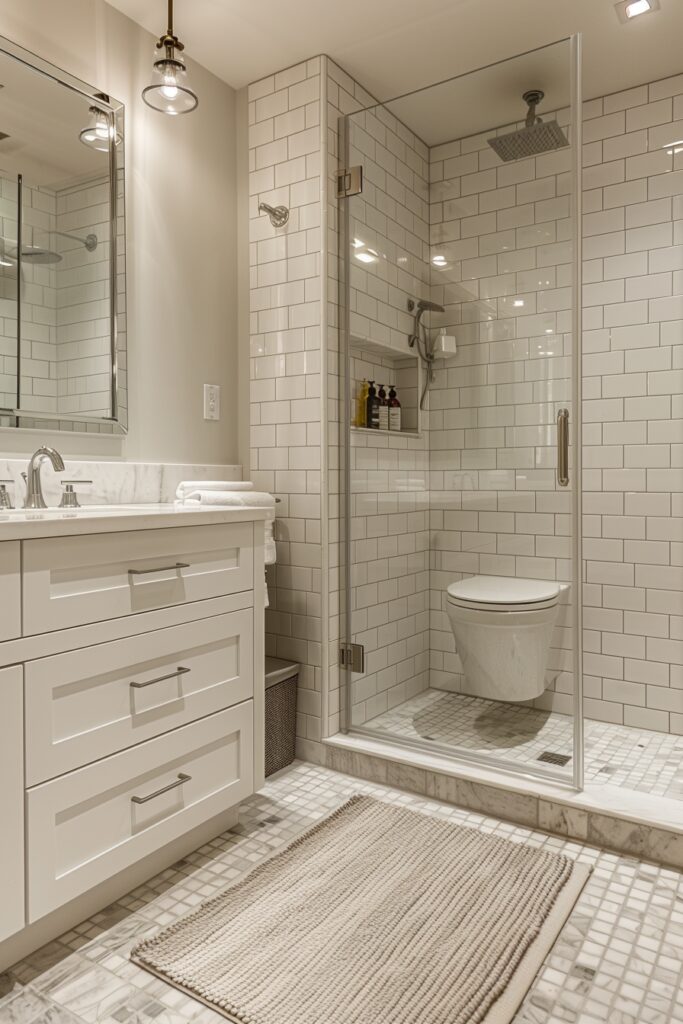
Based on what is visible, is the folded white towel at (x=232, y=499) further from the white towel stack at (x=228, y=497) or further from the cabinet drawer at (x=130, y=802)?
the cabinet drawer at (x=130, y=802)

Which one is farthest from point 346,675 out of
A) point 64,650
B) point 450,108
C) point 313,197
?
point 450,108

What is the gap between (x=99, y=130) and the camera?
196cm

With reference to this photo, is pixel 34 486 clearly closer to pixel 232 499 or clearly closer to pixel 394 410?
pixel 232 499

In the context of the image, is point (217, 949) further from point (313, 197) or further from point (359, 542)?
point (313, 197)

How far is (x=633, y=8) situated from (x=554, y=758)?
2.28 meters

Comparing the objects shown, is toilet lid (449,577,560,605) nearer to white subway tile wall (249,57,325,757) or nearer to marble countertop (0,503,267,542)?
white subway tile wall (249,57,325,757)

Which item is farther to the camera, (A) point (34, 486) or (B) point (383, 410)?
(B) point (383, 410)

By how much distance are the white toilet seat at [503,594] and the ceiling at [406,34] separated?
69.6 inches

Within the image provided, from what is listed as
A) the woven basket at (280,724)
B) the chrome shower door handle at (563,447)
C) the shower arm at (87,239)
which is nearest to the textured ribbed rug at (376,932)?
the woven basket at (280,724)

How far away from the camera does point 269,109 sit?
7.80ft

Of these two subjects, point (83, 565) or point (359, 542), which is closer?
point (83, 565)

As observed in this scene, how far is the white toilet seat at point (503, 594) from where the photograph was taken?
196 centimetres

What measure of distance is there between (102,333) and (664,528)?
A: 2.10 metres

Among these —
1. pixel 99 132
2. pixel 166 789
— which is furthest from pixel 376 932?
pixel 99 132
